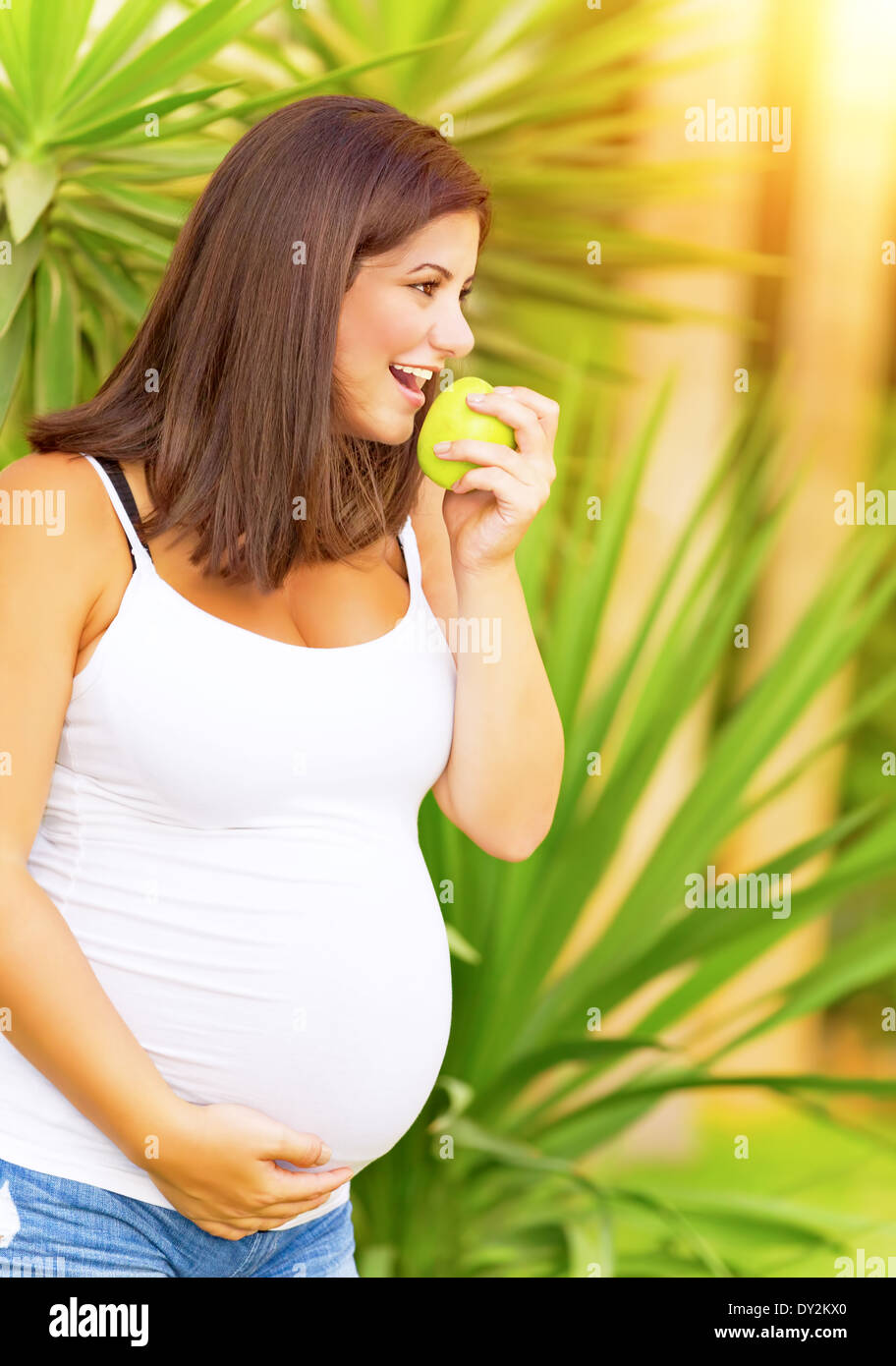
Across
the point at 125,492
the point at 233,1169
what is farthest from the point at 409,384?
the point at 233,1169

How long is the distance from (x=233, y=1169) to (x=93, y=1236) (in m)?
0.12

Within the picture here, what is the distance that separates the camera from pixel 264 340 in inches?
40.3

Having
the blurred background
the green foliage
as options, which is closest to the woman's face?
the blurred background

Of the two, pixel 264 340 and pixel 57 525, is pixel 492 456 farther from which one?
pixel 57 525

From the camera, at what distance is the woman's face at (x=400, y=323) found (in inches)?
41.3

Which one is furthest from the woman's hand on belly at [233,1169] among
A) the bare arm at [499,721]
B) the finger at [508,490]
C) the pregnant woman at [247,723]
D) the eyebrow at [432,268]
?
the eyebrow at [432,268]

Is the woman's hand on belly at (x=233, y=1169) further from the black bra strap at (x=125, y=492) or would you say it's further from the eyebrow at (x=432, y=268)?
the eyebrow at (x=432, y=268)

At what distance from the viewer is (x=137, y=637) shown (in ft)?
3.06

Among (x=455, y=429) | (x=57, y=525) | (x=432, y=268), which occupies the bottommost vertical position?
(x=57, y=525)

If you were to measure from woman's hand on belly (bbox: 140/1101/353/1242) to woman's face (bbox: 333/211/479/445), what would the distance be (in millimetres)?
542

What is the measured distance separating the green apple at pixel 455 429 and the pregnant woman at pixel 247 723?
2 centimetres

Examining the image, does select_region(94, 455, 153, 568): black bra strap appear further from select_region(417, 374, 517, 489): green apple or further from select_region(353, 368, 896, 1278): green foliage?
select_region(353, 368, 896, 1278): green foliage

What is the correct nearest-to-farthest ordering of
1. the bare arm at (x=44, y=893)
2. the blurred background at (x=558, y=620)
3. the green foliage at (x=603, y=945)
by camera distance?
the bare arm at (x=44, y=893)
the blurred background at (x=558, y=620)
the green foliage at (x=603, y=945)

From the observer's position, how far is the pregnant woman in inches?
36.4
